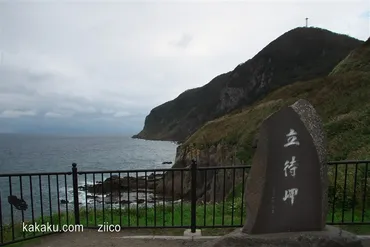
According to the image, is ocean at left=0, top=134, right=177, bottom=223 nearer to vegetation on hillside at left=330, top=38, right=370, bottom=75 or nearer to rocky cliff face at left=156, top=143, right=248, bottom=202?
rocky cliff face at left=156, top=143, right=248, bottom=202

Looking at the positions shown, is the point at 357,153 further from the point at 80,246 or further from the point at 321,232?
the point at 80,246

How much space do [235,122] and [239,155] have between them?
9.01 meters

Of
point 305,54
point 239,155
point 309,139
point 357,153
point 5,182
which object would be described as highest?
point 305,54

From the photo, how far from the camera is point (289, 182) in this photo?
4.25m

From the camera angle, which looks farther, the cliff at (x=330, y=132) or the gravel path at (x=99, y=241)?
the cliff at (x=330, y=132)

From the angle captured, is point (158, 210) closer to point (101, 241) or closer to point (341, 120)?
point (101, 241)

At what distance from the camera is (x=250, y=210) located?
4359 mm

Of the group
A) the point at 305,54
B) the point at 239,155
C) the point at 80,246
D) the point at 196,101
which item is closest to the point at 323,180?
the point at 80,246

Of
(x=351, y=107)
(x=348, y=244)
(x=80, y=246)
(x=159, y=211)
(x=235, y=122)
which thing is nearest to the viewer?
(x=348, y=244)

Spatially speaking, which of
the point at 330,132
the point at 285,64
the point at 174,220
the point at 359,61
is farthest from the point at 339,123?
the point at 285,64

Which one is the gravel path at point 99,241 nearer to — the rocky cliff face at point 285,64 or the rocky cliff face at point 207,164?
the rocky cliff face at point 207,164

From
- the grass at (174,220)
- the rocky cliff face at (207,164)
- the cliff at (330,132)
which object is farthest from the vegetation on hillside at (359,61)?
the grass at (174,220)

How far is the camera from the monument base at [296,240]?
159 inches

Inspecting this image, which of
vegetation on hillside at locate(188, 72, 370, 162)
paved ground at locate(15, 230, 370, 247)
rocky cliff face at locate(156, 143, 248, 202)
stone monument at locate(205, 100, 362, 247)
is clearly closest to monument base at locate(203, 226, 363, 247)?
stone monument at locate(205, 100, 362, 247)
